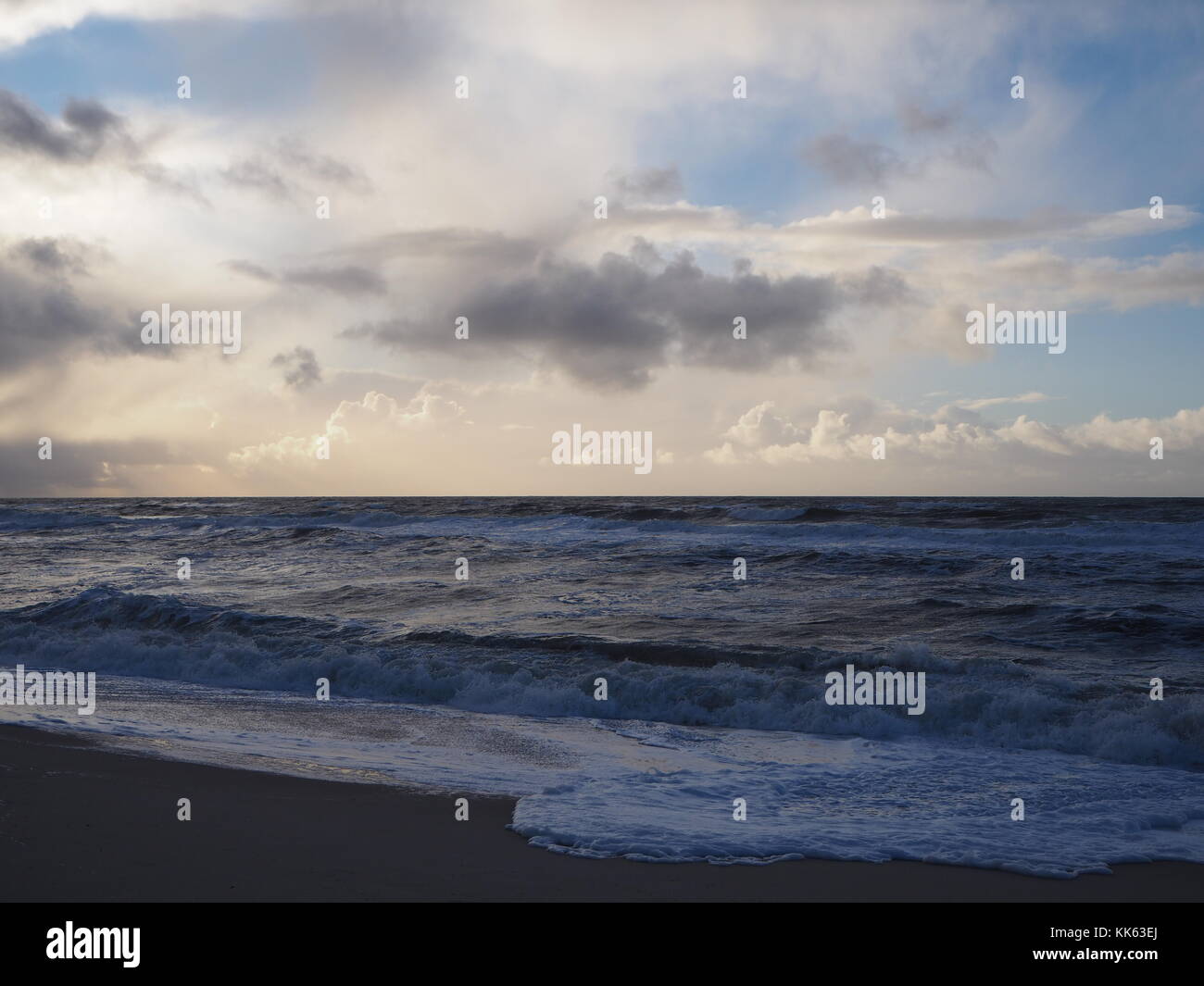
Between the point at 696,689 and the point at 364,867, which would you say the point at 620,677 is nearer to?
the point at 696,689

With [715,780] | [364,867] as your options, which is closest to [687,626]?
[715,780]

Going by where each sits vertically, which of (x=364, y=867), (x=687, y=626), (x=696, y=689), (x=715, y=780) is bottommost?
(x=715, y=780)

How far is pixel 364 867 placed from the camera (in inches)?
200

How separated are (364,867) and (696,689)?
6279 mm

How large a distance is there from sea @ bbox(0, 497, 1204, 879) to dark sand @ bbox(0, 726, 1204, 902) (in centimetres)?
28

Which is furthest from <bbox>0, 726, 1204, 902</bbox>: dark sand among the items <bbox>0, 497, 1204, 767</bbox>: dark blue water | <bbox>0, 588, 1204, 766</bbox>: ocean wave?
<bbox>0, 497, 1204, 767</bbox>: dark blue water

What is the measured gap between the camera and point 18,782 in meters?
6.67

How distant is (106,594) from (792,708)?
14.3m

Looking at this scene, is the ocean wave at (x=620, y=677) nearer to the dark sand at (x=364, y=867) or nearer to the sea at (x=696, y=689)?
the sea at (x=696, y=689)

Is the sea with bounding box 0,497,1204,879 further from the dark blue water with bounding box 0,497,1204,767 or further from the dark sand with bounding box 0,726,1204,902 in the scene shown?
the dark sand with bounding box 0,726,1204,902

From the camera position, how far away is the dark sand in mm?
4766
